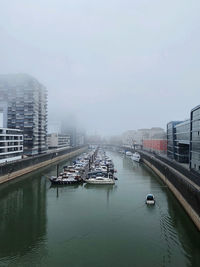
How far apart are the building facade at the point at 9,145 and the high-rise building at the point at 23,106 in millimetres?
15117

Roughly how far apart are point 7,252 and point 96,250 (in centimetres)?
520

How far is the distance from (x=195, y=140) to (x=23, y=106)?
51.9m

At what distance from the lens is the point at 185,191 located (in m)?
19.0

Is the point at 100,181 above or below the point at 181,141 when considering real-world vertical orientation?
below

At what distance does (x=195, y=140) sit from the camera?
27.5m

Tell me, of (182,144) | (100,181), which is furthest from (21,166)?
(182,144)

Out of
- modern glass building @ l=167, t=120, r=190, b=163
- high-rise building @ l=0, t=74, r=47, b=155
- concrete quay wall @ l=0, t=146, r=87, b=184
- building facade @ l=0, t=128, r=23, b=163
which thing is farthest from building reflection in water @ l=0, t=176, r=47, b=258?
high-rise building @ l=0, t=74, r=47, b=155

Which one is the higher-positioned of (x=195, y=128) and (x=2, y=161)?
(x=195, y=128)

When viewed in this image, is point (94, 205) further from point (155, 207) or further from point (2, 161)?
point (2, 161)

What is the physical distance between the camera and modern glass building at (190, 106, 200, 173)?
26083 mm

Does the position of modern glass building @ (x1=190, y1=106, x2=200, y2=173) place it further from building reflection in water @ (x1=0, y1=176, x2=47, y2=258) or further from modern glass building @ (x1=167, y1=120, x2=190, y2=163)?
building reflection in water @ (x1=0, y1=176, x2=47, y2=258)

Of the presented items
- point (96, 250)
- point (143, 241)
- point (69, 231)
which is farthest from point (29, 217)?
point (143, 241)

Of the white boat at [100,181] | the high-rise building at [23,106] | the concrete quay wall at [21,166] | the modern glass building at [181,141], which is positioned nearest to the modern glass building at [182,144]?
the modern glass building at [181,141]

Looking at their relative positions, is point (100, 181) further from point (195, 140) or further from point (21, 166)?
point (21, 166)
